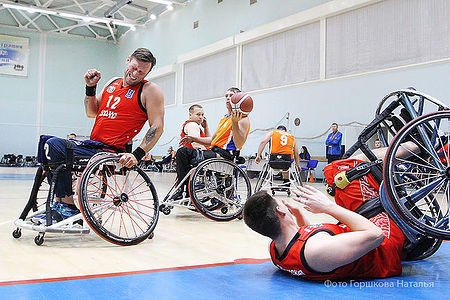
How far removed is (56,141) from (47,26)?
828 inches

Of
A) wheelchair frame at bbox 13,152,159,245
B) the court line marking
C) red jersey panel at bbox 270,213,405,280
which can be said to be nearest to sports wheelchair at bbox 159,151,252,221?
wheelchair frame at bbox 13,152,159,245

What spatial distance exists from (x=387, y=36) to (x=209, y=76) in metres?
7.31

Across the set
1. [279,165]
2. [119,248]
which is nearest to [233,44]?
[279,165]

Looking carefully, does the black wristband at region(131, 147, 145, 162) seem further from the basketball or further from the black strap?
the basketball

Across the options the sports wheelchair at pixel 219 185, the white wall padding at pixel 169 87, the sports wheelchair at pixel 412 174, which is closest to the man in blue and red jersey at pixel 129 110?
the sports wheelchair at pixel 219 185

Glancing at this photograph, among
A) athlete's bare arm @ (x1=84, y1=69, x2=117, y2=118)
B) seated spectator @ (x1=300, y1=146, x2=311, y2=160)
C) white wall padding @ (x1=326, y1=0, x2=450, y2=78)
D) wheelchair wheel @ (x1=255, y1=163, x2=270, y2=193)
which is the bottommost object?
wheelchair wheel @ (x1=255, y1=163, x2=270, y2=193)

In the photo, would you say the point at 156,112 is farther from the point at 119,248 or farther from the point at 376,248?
the point at 376,248

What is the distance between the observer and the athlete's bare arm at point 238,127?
3.78 m

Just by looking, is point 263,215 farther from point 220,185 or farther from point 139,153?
point 220,185

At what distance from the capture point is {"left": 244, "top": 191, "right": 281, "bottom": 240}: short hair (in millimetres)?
2000

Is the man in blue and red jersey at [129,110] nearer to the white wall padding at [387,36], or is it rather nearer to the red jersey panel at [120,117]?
the red jersey panel at [120,117]

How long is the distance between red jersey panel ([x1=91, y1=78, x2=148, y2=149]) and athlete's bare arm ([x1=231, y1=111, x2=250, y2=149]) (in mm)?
855

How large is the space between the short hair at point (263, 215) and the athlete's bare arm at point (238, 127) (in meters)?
1.78

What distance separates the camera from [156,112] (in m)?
3.21
